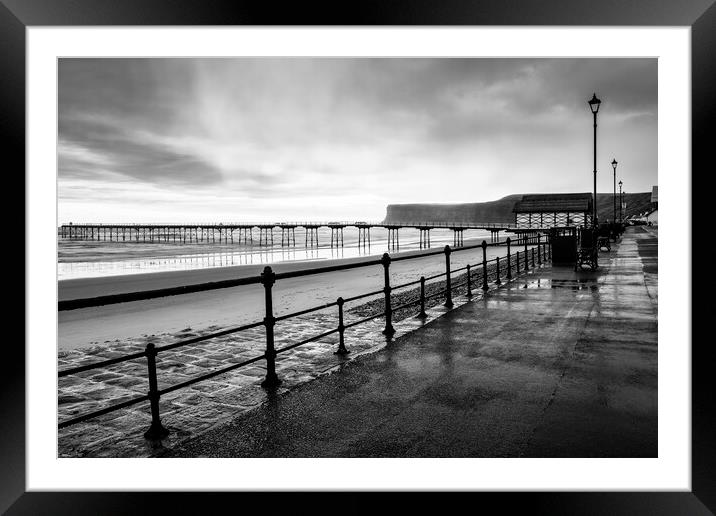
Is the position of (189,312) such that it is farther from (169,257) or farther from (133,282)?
(169,257)

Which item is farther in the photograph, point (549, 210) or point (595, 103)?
point (549, 210)

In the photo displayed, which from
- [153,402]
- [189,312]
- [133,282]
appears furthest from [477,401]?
[133,282]

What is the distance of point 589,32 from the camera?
3.16 m

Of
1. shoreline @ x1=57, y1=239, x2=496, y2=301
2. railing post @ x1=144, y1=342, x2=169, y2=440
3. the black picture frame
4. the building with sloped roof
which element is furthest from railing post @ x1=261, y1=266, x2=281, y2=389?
the building with sloped roof

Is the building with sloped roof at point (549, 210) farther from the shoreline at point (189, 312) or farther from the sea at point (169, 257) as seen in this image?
the shoreline at point (189, 312)

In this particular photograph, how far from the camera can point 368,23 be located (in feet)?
9.01

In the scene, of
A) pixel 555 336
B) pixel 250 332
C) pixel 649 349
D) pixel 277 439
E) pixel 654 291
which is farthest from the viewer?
pixel 654 291

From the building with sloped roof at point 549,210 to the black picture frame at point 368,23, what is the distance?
9493 cm

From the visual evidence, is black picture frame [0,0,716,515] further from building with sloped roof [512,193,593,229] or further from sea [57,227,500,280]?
building with sloped roof [512,193,593,229]

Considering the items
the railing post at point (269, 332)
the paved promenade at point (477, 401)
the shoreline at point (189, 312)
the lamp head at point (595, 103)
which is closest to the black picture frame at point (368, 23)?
the paved promenade at point (477, 401)

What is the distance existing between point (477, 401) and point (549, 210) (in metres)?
96.8
